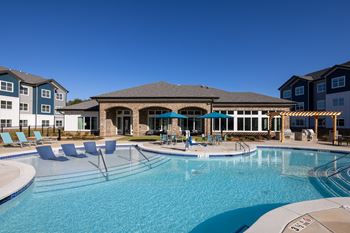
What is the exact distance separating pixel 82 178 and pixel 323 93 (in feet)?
137

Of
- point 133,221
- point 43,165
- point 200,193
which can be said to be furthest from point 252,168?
point 43,165

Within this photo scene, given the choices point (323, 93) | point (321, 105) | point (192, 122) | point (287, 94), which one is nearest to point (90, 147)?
point (192, 122)

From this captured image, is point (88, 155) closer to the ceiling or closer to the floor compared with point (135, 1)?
closer to the floor

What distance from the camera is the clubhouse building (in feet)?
85.4

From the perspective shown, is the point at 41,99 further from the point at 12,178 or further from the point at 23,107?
the point at 12,178

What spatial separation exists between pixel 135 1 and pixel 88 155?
13.9 meters

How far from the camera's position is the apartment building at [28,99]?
Result: 109ft

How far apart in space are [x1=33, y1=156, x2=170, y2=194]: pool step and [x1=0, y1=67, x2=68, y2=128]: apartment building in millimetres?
31410

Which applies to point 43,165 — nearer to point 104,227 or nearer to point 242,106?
point 104,227

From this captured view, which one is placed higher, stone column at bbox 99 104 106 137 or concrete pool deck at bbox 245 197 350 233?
stone column at bbox 99 104 106 137

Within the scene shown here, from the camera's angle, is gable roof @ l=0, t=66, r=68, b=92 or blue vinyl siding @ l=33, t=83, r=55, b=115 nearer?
gable roof @ l=0, t=66, r=68, b=92

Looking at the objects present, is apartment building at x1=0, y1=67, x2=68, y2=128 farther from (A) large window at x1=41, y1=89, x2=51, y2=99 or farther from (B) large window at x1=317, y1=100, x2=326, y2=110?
(B) large window at x1=317, y1=100, x2=326, y2=110

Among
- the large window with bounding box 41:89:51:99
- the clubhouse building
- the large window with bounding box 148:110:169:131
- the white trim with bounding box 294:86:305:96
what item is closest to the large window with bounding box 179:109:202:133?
the clubhouse building

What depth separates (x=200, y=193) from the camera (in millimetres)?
7957
